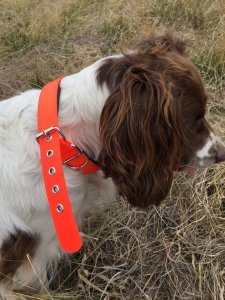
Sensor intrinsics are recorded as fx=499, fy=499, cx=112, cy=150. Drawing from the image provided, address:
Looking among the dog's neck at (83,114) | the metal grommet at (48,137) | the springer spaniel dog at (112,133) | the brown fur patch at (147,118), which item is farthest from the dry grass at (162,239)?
the metal grommet at (48,137)

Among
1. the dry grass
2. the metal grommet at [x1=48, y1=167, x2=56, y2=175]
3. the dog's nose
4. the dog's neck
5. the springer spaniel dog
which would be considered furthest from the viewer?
the dry grass

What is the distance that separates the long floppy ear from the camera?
211 centimetres

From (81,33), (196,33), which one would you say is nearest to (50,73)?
(81,33)

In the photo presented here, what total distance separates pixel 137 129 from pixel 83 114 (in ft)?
0.95

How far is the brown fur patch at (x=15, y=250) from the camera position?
2303 mm

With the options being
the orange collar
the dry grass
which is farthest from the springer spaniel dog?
the dry grass

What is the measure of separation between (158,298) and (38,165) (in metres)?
1.07

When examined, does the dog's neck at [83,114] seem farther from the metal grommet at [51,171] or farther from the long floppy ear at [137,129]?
the metal grommet at [51,171]

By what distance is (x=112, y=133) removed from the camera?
6.90ft

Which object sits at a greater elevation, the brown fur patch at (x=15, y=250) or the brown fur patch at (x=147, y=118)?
the brown fur patch at (x=147, y=118)

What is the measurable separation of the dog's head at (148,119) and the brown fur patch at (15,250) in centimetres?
49

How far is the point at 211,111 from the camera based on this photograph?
153 inches

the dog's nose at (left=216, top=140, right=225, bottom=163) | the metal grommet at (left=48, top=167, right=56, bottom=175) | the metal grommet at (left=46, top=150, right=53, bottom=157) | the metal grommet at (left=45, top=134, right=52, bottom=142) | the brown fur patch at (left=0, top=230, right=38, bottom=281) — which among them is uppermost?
the metal grommet at (left=45, top=134, right=52, bottom=142)

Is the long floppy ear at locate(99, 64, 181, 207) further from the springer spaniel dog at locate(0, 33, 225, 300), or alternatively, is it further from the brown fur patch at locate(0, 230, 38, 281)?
the brown fur patch at locate(0, 230, 38, 281)
